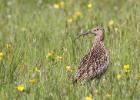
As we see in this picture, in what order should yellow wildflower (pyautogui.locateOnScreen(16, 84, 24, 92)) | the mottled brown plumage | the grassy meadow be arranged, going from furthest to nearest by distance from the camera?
the mottled brown plumage
the grassy meadow
yellow wildflower (pyautogui.locateOnScreen(16, 84, 24, 92))

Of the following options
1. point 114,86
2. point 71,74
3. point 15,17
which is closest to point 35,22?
point 15,17

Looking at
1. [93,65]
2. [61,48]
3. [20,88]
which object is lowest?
[20,88]

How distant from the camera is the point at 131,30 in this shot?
366 inches

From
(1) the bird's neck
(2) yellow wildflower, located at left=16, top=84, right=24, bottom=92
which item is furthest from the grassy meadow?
(1) the bird's neck

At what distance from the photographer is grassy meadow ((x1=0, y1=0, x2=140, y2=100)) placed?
247 inches

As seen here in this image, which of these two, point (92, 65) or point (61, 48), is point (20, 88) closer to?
point (92, 65)

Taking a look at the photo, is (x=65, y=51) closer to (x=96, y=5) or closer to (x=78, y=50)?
(x=78, y=50)

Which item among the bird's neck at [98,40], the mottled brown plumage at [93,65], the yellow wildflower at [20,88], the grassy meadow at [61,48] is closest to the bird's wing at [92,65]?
the mottled brown plumage at [93,65]

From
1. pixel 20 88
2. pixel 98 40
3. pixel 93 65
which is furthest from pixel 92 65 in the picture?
pixel 20 88

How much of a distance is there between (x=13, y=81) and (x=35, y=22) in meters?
3.35

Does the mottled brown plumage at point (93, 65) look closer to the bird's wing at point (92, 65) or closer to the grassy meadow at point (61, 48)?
the bird's wing at point (92, 65)

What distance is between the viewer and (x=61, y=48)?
26.9ft

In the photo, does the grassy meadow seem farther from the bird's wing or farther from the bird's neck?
the bird's neck

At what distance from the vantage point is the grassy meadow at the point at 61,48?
6266 mm
